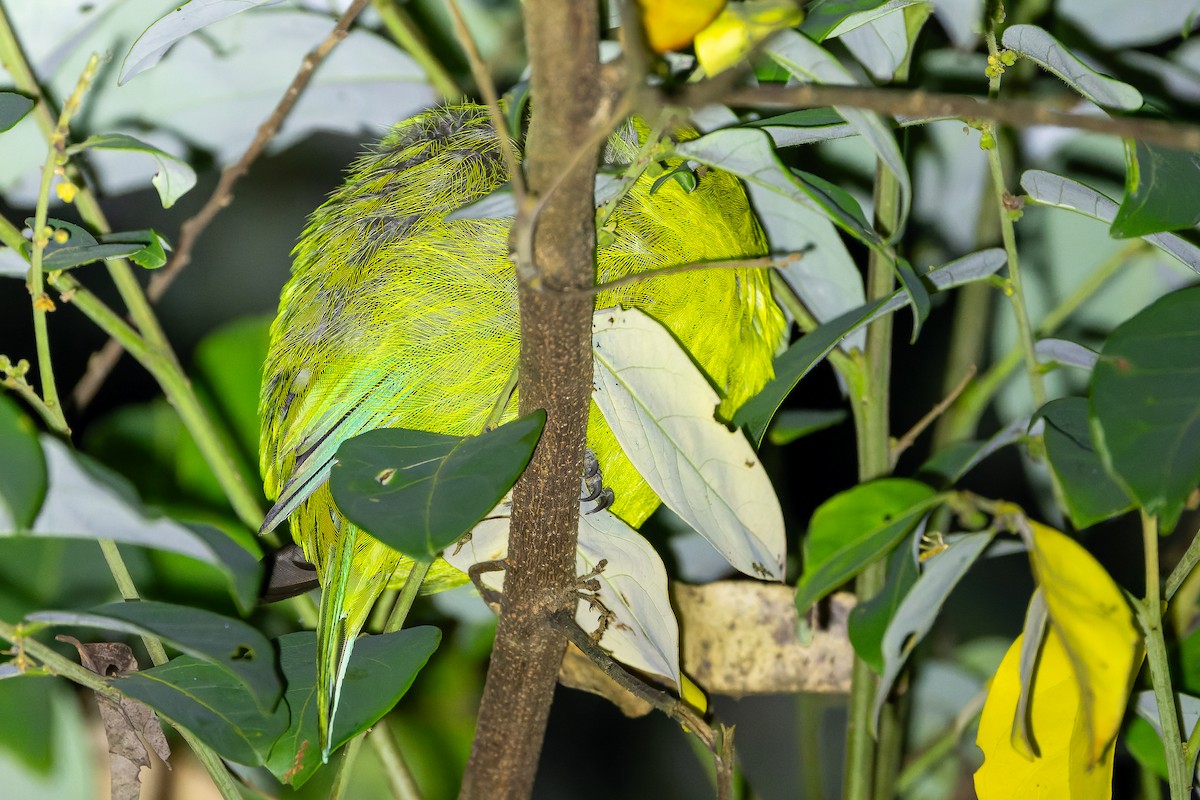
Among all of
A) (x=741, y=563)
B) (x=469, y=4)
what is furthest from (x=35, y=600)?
(x=469, y=4)

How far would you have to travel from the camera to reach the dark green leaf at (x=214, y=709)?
22.0 inches

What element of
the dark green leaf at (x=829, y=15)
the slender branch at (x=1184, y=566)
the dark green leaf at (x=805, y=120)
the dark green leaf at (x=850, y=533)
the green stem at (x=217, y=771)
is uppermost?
the dark green leaf at (x=829, y=15)

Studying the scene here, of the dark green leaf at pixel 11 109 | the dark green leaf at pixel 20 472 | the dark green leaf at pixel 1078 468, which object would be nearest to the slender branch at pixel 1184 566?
the dark green leaf at pixel 1078 468

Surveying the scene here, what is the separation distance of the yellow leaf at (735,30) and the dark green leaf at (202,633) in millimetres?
376

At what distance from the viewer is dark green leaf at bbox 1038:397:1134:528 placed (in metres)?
0.54

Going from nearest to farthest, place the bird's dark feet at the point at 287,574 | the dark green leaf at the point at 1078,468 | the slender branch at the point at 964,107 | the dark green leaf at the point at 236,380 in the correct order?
the slender branch at the point at 964,107
the dark green leaf at the point at 1078,468
the bird's dark feet at the point at 287,574
the dark green leaf at the point at 236,380

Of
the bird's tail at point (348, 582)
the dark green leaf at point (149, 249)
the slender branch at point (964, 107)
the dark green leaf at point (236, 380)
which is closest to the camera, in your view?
the slender branch at point (964, 107)

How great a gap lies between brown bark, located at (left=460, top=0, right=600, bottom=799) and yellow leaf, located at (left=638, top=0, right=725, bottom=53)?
42 millimetres

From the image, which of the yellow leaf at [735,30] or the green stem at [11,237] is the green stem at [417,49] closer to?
the green stem at [11,237]

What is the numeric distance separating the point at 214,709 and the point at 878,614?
396 mm

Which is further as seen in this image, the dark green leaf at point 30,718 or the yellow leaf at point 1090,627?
the dark green leaf at point 30,718

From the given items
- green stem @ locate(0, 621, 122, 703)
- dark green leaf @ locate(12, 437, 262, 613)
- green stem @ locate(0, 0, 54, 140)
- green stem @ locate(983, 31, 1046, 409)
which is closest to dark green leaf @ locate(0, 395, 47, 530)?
dark green leaf @ locate(12, 437, 262, 613)

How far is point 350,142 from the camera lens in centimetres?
138

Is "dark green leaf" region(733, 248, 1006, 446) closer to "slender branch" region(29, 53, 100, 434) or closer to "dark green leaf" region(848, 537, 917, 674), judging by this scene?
"dark green leaf" region(848, 537, 917, 674)
